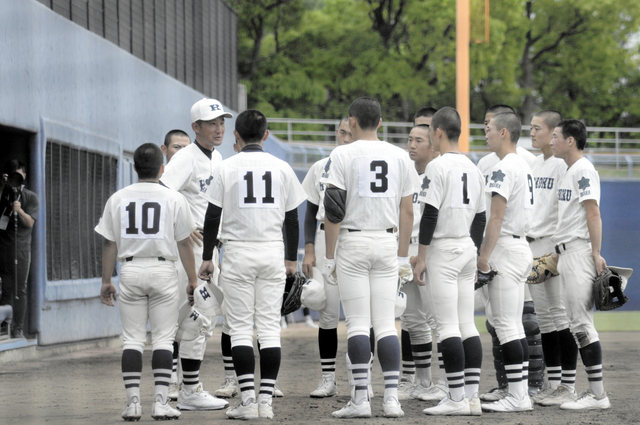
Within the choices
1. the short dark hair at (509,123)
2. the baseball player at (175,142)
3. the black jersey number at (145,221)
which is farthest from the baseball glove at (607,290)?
the baseball player at (175,142)

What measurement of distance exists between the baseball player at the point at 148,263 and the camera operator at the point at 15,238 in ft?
13.4

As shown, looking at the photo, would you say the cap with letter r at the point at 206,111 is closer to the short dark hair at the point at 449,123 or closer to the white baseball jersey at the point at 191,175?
the white baseball jersey at the point at 191,175

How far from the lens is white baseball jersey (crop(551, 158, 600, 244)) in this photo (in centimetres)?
683

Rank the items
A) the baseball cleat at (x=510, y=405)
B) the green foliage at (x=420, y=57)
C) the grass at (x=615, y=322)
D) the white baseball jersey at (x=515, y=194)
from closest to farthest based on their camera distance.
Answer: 1. the baseball cleat at (x=510, y=405)
2. the white baseball jersey at (x=515, y=194)
3. the grass at (x=615, y=322)
4. the green foliage at (x=420, y=57)

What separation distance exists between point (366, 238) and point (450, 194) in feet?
2.43

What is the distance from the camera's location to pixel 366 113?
6.30 m

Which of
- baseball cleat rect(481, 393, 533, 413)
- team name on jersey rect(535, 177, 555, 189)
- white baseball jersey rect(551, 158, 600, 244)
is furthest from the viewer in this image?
team name on jersey rect(535, 177, 555, 189)

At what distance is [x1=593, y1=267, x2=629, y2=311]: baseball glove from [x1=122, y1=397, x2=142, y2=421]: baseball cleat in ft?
11.8

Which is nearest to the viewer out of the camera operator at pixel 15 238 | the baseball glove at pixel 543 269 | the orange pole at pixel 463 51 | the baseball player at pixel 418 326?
the baseball glove at pixel 543 269

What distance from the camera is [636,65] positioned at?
40.7 m

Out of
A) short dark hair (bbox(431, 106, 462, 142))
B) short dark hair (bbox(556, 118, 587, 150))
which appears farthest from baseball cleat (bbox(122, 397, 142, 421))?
short dark hair (bbox(556, 118, 587, 150))

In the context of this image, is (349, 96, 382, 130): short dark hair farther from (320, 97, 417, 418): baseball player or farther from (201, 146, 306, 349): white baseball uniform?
(201, 146, 306, 349): white baseball uniform

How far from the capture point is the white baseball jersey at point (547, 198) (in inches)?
286

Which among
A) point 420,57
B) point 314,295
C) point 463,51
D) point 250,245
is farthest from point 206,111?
point 420,57
